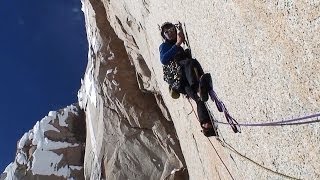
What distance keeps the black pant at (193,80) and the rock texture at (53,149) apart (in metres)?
14.4

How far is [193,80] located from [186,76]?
23 centimetres

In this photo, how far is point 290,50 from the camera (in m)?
5.14

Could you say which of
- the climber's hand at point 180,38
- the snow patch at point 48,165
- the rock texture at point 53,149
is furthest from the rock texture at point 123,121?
the climber's hand at point 180,38

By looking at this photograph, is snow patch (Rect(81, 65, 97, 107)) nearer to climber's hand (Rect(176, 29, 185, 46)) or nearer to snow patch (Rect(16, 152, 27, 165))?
snow patch (Rect(16, 152, 27, 165))

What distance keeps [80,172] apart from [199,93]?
15.1 m

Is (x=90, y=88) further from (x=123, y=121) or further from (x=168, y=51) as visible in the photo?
(x=168, y=51)

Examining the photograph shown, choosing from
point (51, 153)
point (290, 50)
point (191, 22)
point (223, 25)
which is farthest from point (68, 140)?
point (290, 50)

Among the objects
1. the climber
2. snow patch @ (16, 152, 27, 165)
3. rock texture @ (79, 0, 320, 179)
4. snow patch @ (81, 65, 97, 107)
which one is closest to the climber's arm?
the climber

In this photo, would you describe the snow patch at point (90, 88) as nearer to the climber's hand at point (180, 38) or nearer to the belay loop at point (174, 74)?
the climber's hand at point (180, 38)

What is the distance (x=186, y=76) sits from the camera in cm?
826

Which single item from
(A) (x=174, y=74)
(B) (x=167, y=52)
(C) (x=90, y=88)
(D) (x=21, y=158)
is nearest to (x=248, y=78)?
(A) (x=174, y=74)

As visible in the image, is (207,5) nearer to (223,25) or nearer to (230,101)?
(223,25)

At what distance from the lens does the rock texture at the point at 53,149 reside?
22.2m

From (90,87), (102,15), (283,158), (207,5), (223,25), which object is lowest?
(283,158)
